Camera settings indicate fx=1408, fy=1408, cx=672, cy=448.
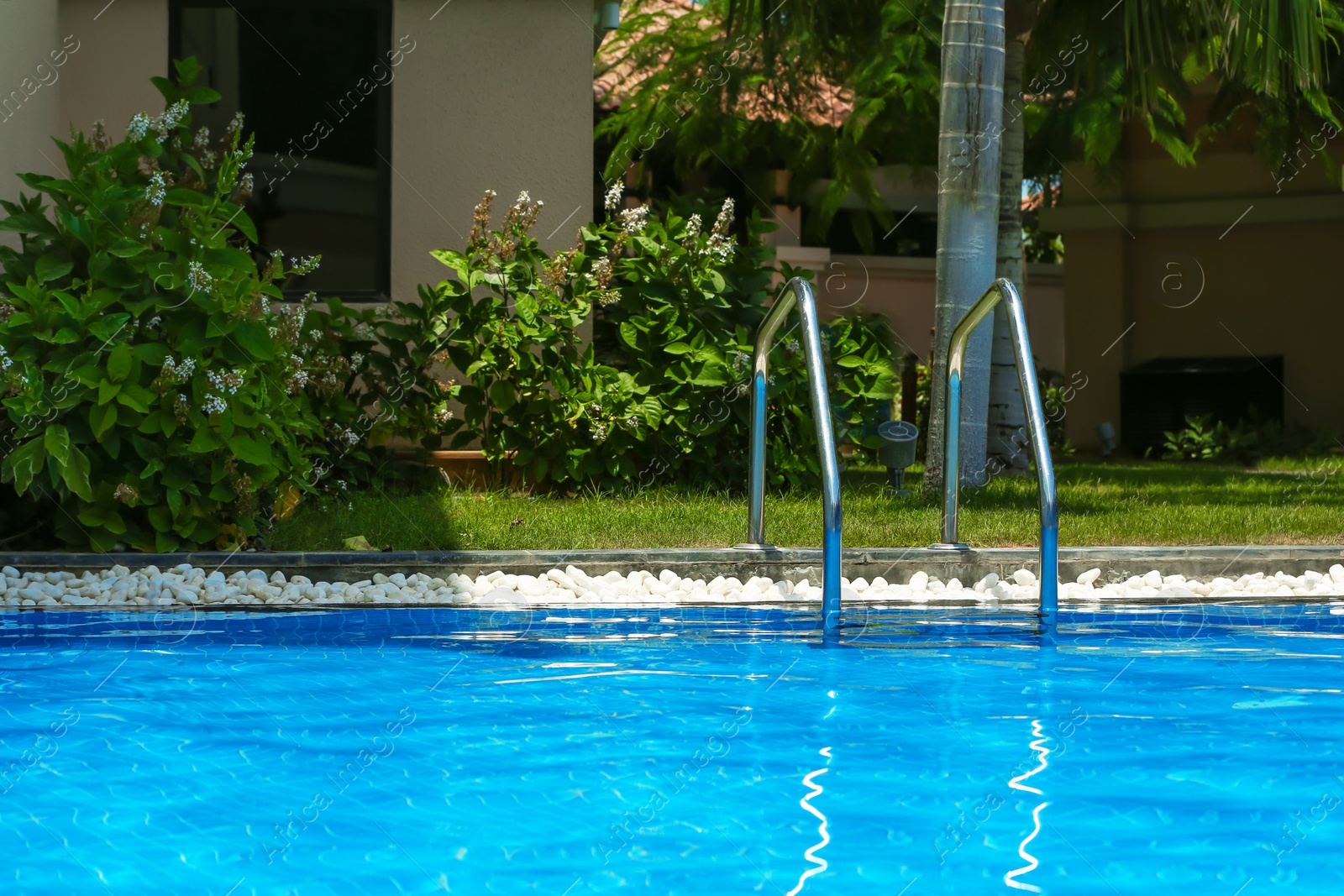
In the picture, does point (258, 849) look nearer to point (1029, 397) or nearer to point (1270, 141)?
point (1029, 397)

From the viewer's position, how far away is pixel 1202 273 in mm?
15320

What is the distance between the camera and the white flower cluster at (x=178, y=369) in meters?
4.75

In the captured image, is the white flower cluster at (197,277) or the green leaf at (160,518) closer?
the white flower cluster at (197,277)

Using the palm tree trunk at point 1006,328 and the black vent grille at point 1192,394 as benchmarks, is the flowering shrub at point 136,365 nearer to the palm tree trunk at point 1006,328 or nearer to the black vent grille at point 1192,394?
the palm tree trunk at point 1006,328

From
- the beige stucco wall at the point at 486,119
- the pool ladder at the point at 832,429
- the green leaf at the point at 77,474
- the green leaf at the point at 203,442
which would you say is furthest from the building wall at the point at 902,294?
the green leaf at the point at 77,474

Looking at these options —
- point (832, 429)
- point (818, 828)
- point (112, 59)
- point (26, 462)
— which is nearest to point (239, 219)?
point (26, 462)

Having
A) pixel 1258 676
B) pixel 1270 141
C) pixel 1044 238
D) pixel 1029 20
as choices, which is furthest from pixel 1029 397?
pixel 1044 238

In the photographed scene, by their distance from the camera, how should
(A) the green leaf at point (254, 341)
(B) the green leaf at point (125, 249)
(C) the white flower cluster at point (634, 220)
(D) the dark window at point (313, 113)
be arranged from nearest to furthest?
(B) the green leaf at point (125, 249) → (A) the green leaf at point (254, 341) → (C) the white flower cluster at point (634, 220) → (D) the dark window at point (313, 113)

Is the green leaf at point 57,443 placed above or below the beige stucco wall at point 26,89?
below

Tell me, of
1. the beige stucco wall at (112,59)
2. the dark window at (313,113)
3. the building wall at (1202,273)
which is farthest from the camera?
the building wall at (1202,273)

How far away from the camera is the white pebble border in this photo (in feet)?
15.2

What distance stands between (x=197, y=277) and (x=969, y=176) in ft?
12.6

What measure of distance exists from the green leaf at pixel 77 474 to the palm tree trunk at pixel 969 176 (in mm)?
3854

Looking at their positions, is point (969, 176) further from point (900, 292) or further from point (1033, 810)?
point (900, 292)
